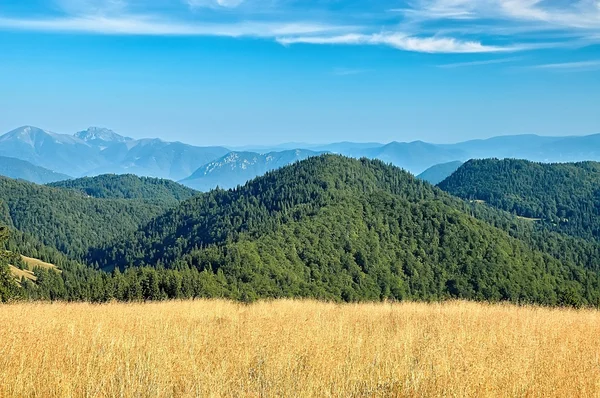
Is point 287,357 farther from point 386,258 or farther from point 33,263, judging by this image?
point 33,263

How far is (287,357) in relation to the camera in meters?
8.80

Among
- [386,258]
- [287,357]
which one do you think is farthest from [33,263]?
[287,357]

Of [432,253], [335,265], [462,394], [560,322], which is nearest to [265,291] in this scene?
[335,265]

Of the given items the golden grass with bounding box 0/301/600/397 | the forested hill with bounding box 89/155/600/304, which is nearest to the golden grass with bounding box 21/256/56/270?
the forested hill with bounding box 89/155/600/304

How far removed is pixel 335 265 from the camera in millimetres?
139625

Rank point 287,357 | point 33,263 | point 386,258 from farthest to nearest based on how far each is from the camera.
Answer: point 33,263 < point 386,258 < point 287,357

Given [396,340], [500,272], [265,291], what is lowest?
[500,272]

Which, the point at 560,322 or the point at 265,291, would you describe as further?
the point at 265,291

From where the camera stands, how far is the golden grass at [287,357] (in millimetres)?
7172

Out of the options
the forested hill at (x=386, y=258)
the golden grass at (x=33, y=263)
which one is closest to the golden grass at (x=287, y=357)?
the forested hill at (x=386, y=258)

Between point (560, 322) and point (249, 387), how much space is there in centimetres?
1031

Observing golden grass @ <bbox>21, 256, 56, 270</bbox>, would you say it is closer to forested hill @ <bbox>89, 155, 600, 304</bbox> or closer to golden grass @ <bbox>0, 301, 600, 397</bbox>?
forested hill @ <bbox>89, 155, 600, 304</bbox>

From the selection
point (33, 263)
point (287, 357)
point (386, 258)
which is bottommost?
point (33, 263)

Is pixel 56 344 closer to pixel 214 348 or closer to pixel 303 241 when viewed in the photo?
pixel 214 348
